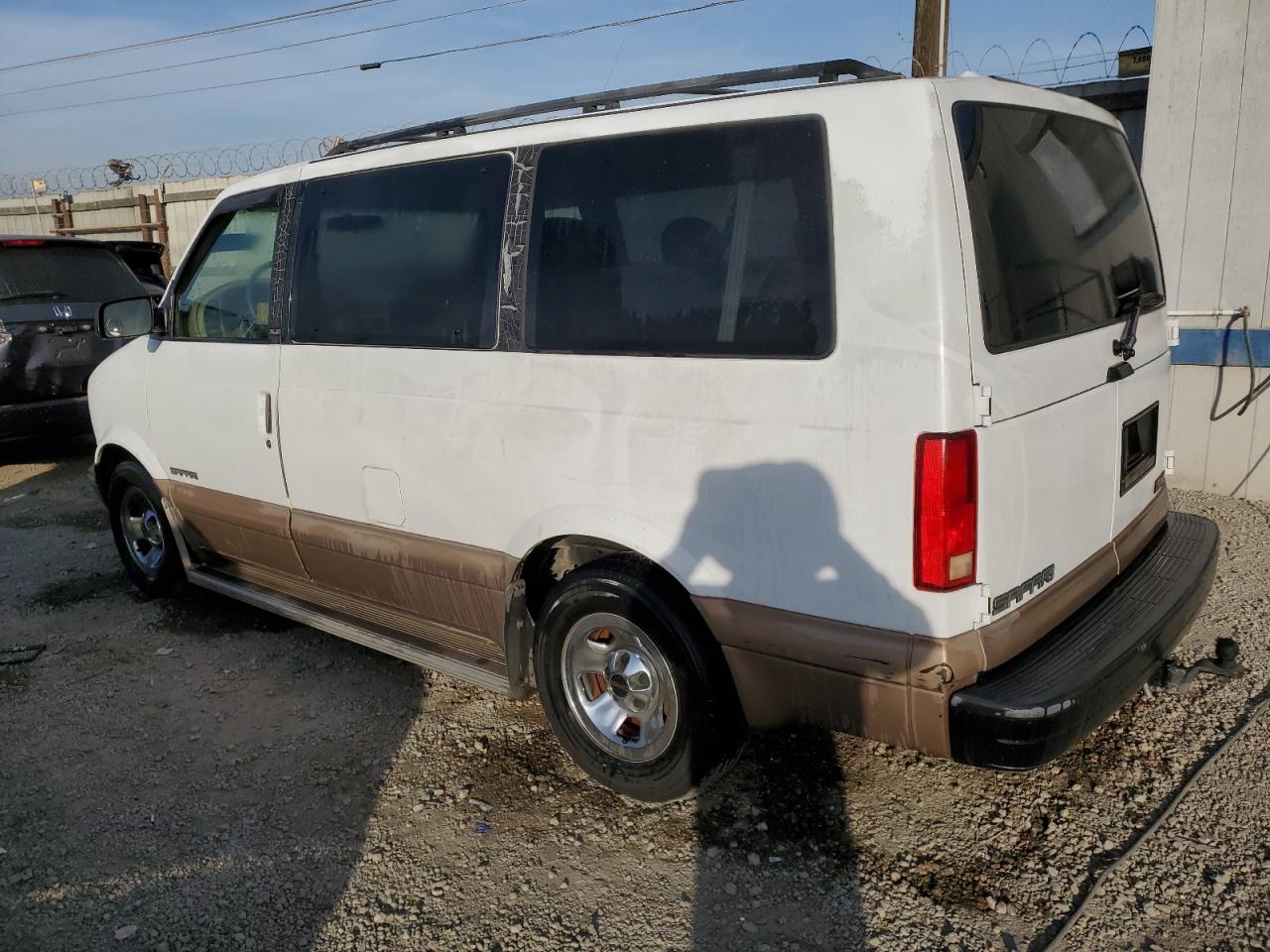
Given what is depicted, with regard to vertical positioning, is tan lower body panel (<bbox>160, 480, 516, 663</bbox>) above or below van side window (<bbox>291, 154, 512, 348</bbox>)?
below

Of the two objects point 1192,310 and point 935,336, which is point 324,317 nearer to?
point 935,336

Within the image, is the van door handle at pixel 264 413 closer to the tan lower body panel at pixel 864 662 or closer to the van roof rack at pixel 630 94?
the van roof rack at pixel 630 94

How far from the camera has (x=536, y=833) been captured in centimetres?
328

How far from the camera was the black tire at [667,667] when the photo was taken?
307 centimetres

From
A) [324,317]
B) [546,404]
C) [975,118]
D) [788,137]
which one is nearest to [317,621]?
[324,317]

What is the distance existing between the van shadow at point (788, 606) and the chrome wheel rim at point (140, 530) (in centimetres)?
371

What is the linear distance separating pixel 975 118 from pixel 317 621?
3.26 m

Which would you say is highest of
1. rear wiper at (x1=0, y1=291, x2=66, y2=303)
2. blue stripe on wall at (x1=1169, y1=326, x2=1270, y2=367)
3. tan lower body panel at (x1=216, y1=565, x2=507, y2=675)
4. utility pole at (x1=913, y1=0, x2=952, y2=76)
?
utility pole at (x1=913, y1=0, x2=952, y2=76)

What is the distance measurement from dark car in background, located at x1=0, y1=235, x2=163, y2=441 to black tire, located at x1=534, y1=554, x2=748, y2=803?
6480 mm

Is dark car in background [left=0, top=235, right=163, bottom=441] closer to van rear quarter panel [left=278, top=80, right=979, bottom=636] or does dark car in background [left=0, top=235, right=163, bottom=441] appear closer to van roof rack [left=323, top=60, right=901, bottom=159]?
van roof rack [left=323, top=60, right=901, bottom=159]

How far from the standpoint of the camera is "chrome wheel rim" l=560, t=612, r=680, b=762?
3201 mm

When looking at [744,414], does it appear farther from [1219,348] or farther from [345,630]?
[1219,348]

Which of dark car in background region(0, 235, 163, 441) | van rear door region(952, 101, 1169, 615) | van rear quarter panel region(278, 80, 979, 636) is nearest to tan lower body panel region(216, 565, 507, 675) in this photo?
van rear quarter panel region(278, 80, 979, 636)

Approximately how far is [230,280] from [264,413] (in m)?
0.76
